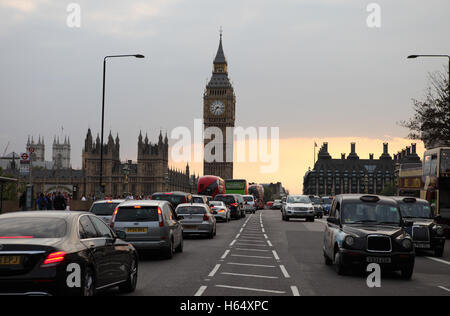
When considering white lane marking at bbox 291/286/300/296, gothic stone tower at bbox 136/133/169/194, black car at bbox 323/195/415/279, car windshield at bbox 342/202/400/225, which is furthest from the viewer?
gothic stone tower at bbox 136/133/169/194

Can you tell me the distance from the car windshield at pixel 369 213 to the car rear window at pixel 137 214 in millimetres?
5492

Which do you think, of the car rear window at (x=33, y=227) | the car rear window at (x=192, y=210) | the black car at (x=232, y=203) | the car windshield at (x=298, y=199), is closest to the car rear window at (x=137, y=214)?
the car rear window at (x=33, y=227)

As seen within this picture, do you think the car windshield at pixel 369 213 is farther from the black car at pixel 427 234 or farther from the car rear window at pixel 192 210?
the car rear window at pixel 192 210

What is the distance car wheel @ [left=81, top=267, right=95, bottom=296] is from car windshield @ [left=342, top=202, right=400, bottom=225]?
724 cm

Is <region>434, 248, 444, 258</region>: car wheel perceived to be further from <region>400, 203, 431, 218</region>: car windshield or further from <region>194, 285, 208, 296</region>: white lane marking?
<region>194, 285, 208, 296</region>: white lane marking

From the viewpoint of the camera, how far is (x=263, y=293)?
1099cm

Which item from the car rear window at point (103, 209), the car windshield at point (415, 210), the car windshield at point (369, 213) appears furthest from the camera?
the car rear window at point (103, 209)

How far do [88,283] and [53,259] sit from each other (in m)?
0.91

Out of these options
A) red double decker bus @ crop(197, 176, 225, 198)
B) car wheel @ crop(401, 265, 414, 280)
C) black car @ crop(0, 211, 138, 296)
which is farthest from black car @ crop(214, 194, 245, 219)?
black car @ crop(0, 211, 138, 296)

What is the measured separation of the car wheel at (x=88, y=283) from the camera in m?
8.43

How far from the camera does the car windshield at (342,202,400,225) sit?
14438 mm

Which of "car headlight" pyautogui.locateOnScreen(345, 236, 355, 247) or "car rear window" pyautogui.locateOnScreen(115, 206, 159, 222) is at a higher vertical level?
"car rear window" pyautogui.locateOnScreen(115, 206, 159, 222)
